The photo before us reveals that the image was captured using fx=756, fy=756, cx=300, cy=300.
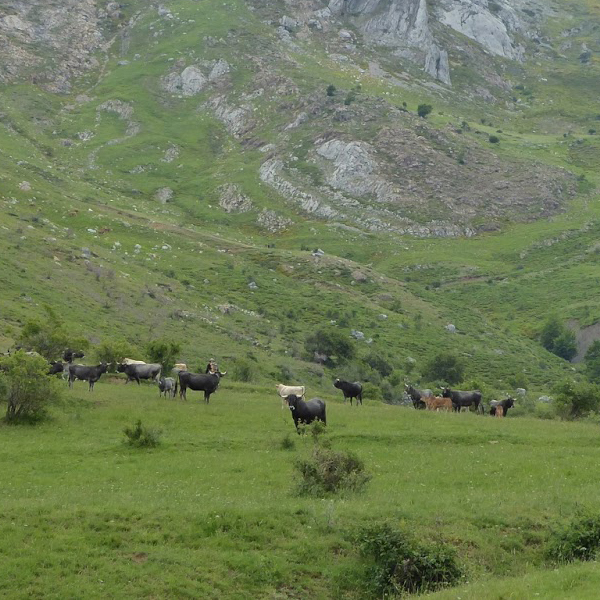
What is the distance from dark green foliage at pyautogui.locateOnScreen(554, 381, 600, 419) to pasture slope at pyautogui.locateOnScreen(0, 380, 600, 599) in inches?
479

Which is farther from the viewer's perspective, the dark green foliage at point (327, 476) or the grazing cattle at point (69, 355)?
the grazing cattle at point (69, 355)

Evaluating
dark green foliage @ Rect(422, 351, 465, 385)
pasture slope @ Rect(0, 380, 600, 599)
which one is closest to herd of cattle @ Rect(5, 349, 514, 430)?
pasture slope @ Rect(0, 380, 600, 599)

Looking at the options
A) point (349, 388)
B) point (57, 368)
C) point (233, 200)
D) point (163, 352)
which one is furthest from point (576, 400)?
point (233, 200)

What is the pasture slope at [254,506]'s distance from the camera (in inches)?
776

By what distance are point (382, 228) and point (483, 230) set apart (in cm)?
2276

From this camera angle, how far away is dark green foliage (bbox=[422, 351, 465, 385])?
88.2m

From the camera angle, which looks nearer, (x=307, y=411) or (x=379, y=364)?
(x=307, y=411)

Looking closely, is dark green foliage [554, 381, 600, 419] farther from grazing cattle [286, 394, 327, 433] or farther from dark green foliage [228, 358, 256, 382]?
dark green foliage [228, 358, 256, 382]

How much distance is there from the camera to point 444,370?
291 ft

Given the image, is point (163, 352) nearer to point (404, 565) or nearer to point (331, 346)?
point (404, 565)

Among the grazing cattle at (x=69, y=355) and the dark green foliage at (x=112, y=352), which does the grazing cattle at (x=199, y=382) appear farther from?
the grazing cattle at (x=69, y=355)

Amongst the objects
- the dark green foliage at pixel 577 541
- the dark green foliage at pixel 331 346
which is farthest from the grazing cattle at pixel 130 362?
the dark green foliage at pixel 331 346

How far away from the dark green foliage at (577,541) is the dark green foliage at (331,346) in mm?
64174

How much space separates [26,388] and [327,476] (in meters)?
16.9
